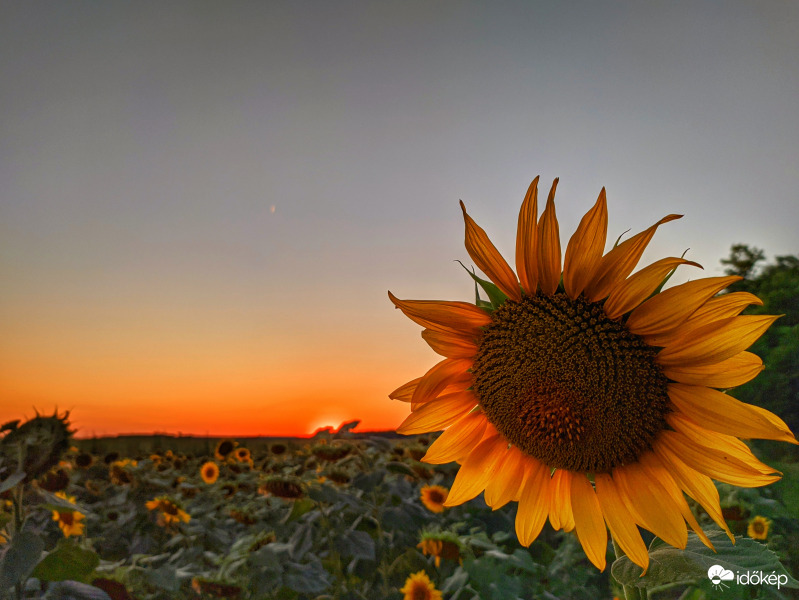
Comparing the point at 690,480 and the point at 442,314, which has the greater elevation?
the point at 442,314

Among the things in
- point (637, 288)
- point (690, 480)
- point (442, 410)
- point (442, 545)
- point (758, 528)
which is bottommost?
point (758, 528)

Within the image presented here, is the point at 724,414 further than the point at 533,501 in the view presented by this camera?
No

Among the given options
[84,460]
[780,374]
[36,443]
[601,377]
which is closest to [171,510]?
[36,443]

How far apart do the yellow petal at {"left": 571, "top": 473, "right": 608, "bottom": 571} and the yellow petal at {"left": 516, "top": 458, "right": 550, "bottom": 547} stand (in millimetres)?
42

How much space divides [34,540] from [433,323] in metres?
1.20

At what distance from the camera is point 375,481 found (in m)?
2.03

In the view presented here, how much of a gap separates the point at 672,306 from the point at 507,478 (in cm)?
32

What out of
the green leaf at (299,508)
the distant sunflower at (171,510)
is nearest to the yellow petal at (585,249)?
the green leaf at (299,508)

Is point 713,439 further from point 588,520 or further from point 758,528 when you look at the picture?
point 758,528

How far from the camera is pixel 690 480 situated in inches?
26.6

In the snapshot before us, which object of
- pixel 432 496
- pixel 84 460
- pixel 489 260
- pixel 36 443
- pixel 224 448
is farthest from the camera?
pixel 84 460

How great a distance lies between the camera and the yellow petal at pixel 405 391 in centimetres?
75

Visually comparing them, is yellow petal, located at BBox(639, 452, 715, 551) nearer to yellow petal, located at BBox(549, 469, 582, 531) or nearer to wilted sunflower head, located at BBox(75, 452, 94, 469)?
yellow petal, located at BBox(549, 469, 582, 531)

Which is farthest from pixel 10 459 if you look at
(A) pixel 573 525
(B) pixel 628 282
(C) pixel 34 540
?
(B) pixel 628 282
